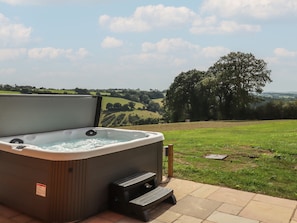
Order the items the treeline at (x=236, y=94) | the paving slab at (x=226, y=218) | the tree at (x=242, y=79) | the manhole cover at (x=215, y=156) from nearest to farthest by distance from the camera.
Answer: the paving slab at (x=226, y=218), the manhole cover at (x=215, y=156), the treeline at (x=236, y=94), the tree at (x=242, y=79)

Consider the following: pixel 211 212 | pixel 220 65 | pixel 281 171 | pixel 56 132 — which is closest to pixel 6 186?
pixel 56 132

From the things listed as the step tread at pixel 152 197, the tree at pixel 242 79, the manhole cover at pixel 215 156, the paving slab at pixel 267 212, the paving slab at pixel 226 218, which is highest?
the tree at pixel 242 79

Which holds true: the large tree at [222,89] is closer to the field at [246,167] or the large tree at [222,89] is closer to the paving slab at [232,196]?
the field at [246,167]

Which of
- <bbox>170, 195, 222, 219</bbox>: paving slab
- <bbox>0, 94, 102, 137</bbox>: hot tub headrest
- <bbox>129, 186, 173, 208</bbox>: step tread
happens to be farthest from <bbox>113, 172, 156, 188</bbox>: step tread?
<bbox>0, 94, 102, 137</bbox>: hot tub headrest

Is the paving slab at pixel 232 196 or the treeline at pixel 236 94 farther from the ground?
the treeline at pixel 236 94

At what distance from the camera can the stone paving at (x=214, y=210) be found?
3146 mm

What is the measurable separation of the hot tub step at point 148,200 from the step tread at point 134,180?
0.17m

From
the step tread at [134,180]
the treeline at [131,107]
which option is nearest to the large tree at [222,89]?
the treeline at [131,107]

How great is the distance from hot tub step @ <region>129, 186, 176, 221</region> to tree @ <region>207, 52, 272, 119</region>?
23.3 metres

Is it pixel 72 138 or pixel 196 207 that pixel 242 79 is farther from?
pixel 196 207

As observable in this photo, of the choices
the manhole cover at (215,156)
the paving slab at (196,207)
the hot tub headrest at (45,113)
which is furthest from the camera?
the manhole cover at (215,156)

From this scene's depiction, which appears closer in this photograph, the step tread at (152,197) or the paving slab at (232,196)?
the step tread at (152,197)

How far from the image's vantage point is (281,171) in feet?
16.4

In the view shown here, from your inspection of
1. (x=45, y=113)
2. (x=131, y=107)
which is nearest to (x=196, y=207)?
(x=45, y=113)
